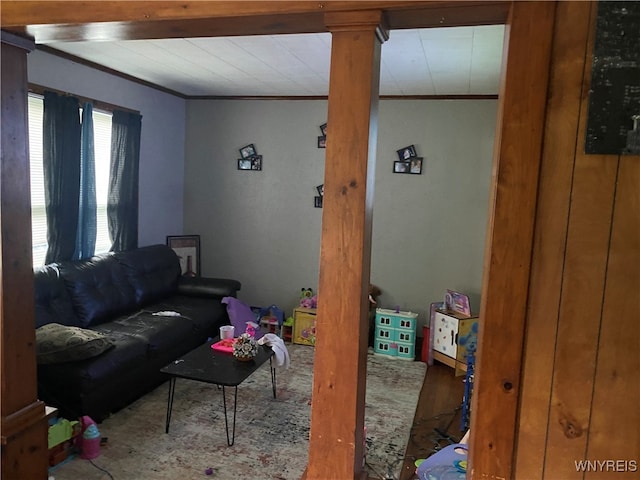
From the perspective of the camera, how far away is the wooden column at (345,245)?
1313 mm

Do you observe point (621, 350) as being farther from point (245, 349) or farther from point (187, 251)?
point (187, 251)

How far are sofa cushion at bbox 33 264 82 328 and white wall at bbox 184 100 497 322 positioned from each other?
2.10 meters

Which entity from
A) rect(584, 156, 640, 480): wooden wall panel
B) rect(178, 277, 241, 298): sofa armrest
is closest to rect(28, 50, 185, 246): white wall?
rect(178, 277, 241, 298): sofa armrest

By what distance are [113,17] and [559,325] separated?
1.56 m

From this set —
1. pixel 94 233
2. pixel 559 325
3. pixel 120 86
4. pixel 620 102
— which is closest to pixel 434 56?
pixel 620 102

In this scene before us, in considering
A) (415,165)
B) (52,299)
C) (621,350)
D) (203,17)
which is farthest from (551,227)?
(415,165)

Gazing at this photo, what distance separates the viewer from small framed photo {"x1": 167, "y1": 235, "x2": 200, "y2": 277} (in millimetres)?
5219

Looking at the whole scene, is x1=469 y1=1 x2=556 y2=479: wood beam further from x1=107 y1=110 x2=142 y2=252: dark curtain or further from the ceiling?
x1=107 y1=110 x2=142 y2=252: dark curtain

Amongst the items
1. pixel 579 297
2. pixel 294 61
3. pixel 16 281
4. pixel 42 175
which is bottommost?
pixel 16 281

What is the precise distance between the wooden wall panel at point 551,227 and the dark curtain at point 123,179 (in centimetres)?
392

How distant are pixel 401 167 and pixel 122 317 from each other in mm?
2932

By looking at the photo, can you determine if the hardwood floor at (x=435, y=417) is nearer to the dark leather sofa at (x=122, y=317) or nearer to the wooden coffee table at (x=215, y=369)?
the wooden coffee table at (x=215, y=369)

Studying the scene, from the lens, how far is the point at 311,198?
202 inches
